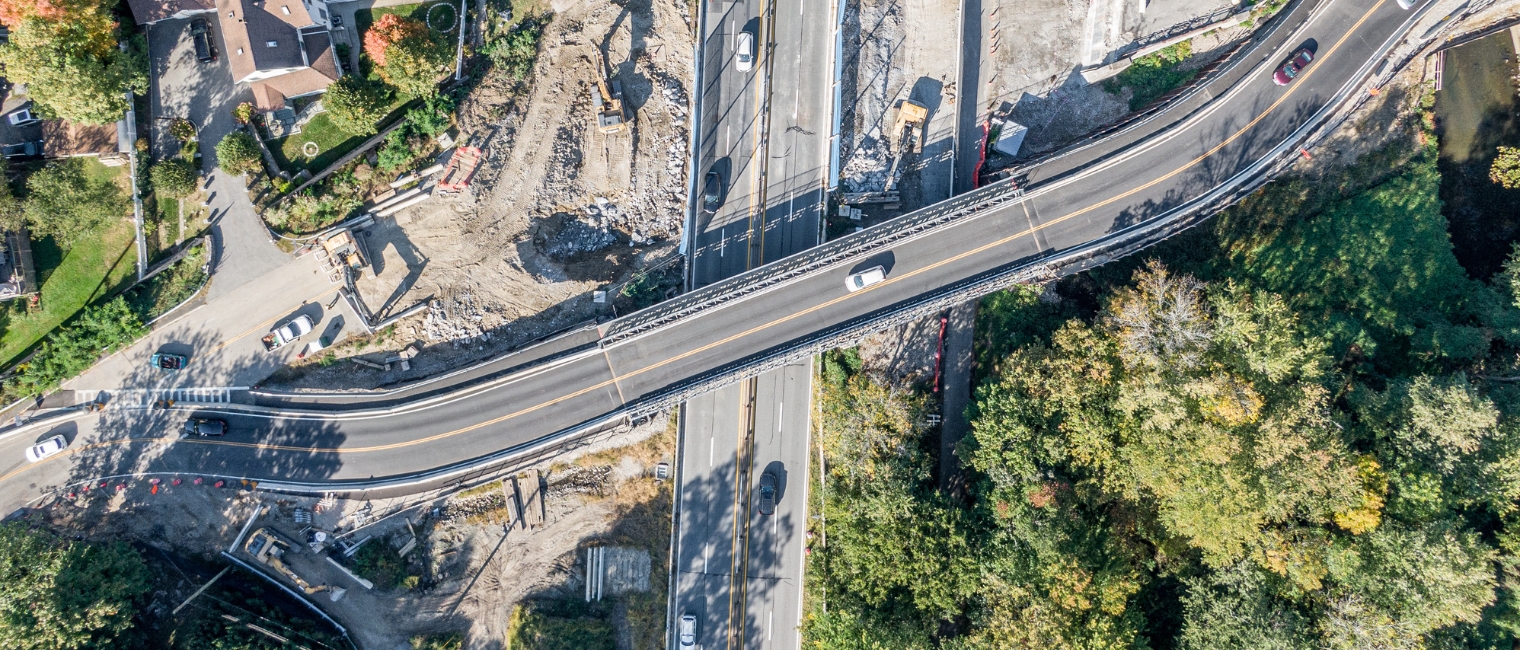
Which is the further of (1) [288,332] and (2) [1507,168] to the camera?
(2) [1507,168]

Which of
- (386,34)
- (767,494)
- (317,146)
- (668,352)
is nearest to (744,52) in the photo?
(668,352)

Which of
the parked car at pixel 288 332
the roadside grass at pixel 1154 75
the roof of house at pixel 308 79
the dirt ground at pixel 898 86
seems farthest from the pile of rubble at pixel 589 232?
the roadside grass at pixel 1154 75

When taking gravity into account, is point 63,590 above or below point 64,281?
below

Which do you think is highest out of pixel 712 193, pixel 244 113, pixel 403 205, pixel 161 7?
pixel 161 7

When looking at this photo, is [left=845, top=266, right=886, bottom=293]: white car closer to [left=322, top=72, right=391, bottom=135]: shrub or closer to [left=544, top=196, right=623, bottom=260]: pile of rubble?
[left=544, top=196, right=623, bottom=260]: pile of rubble

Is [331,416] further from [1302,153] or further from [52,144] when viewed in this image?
[1302,153]

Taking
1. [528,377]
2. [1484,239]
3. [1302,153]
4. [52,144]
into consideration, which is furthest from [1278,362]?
[52,144]

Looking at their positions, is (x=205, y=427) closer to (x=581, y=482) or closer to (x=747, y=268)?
(x=581, y=482)
